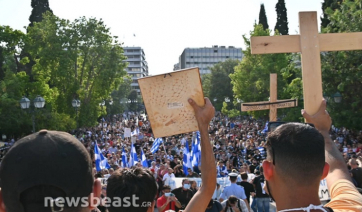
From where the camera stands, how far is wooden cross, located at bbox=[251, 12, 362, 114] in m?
3.77

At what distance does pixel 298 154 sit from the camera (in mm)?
2125

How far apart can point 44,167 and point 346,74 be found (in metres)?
23.1

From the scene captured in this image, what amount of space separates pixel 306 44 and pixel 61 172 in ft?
9.28

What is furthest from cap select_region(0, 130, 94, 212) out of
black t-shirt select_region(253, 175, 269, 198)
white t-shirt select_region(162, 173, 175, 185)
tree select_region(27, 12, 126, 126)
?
tree select_region(27, 12, 126, 126)

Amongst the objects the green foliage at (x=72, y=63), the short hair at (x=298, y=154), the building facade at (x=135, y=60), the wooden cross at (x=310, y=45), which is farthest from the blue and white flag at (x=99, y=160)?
the building facade at (x=135, y=60)

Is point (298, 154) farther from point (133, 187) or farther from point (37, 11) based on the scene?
point (37, 11)

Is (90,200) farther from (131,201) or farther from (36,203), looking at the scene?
(131,201)

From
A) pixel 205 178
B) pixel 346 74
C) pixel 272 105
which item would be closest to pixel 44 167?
pixel 205 178

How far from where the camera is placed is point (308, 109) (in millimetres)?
3590

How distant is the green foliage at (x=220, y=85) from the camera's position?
7750 cm

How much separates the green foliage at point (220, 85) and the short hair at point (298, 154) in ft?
243

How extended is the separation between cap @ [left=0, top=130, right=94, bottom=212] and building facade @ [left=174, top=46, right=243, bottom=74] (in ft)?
586

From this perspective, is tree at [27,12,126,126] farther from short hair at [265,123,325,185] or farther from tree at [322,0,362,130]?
short hair at [265,123,325,185]

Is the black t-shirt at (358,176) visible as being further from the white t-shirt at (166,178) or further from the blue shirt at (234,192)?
the white t-shirt at (166,178)
